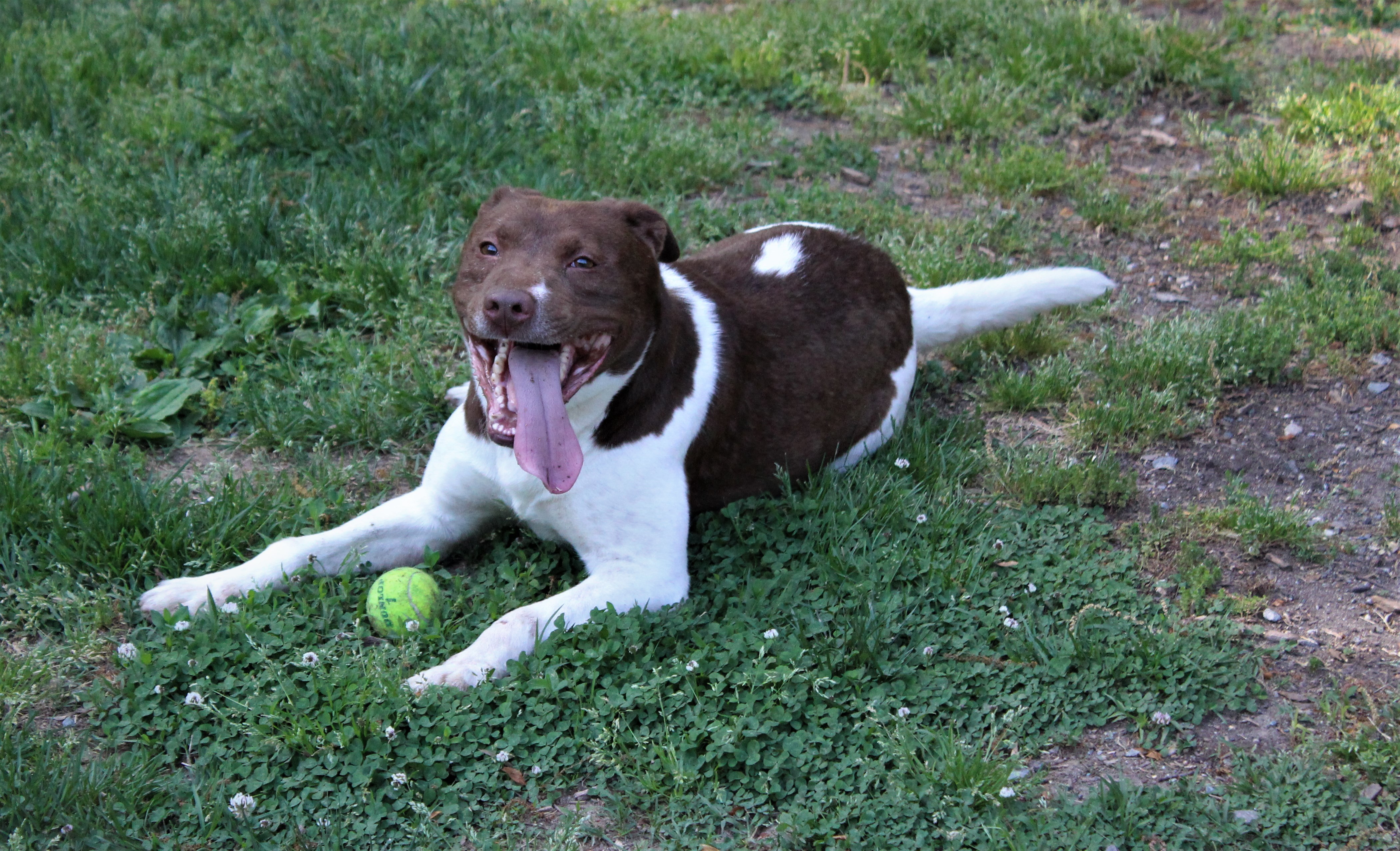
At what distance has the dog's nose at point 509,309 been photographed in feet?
10.4

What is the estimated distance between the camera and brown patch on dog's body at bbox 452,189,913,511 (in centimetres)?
339

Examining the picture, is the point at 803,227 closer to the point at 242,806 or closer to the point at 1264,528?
the point at 1264,528

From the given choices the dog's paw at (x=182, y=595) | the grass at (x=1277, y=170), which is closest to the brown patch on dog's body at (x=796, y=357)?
the dog's paw at (x=182, y=595)

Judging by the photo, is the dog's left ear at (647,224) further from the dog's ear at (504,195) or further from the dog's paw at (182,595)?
the dog's paw at (182,595)

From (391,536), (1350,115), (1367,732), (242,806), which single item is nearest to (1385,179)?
(1350,115)

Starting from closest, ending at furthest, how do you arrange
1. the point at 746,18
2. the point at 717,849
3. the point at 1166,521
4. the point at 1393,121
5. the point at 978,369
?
1. the point at 717,849
2. the point at 1166,521
3. the point at 978,369
4. the point at 1393,121
5. the point at 746,18

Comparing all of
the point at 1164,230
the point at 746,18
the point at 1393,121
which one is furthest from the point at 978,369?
the point at 746,18

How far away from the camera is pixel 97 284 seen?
16.4 ft

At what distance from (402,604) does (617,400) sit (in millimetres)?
835

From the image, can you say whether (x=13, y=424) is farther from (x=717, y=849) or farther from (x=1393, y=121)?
(x=1393, y=121)

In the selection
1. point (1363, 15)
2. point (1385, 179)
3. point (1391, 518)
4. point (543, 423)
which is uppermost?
point (543, 423)

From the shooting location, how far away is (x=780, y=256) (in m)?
4.39

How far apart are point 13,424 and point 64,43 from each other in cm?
365

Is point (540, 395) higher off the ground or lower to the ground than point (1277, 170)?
Answer: higher
